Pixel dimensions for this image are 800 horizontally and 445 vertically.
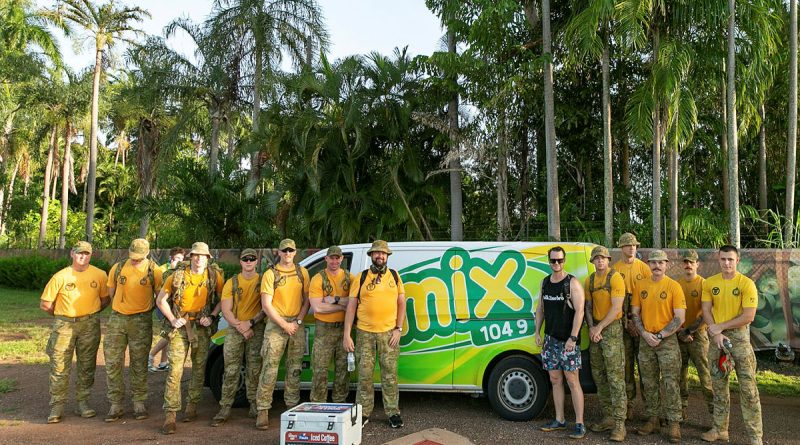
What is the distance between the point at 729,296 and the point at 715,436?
4.52ft

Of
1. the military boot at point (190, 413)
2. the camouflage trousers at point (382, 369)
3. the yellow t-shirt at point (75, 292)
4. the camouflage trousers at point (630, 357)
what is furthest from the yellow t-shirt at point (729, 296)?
the yellow t-shirt at point (75, 292)

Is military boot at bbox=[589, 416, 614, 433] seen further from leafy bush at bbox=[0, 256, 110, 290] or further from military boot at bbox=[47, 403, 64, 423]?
leafy bush at bbox=[0, 256, 110, 290]

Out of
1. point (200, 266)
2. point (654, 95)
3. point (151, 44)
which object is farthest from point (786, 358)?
point (151, 44)

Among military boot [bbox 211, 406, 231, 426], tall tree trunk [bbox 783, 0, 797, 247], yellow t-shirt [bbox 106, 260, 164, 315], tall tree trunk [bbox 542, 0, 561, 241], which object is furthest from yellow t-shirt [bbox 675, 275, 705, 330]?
tall tree trunk [bbox 783, 0, 797, 247]

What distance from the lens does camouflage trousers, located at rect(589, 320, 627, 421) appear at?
17.8 feet

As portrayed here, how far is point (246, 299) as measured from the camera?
19.9 ft

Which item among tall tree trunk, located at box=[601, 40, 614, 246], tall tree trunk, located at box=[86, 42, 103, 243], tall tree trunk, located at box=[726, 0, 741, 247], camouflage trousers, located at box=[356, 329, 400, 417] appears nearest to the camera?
camouflage trousers, located at box=[356, 329, 400, 417]

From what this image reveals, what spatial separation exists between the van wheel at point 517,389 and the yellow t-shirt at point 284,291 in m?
2.29

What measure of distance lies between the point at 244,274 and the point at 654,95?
9.06 metres

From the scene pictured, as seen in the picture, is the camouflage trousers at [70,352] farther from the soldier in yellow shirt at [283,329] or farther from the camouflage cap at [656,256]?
the camouflage cap at [656,256]

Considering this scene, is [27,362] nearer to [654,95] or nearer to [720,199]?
[654,95]

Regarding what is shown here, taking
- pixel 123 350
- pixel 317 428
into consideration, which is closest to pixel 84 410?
pixel 123 350

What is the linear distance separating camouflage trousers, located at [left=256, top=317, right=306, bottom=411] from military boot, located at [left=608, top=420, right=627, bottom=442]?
3253 mm

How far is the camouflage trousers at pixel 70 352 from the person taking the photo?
19.9 feet
